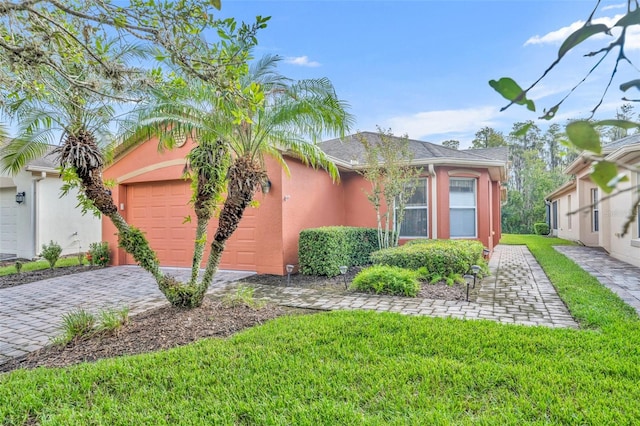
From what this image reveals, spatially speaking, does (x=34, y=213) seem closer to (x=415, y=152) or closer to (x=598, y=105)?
(x=415, y=152)

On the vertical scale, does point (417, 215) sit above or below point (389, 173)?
below

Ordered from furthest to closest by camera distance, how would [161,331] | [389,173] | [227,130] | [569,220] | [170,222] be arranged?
[569,220] → [170,222] → [389,173] → [227,130] → [161,331]

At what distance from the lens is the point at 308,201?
10180mm

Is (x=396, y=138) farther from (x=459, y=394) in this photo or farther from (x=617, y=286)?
(x=459, y=394)

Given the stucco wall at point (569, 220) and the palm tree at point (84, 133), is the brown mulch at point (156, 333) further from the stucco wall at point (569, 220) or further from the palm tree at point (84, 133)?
the stucco wall at point (569, 220)

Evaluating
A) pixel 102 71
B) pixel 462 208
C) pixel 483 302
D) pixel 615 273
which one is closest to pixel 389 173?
pixel 462 208

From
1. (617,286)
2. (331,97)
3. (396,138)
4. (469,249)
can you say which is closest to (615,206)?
(617,286)

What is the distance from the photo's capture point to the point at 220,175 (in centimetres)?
544

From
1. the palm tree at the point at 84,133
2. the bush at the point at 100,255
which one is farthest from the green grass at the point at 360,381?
the bush at the point at 100,255

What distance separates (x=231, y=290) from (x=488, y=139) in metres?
38.0

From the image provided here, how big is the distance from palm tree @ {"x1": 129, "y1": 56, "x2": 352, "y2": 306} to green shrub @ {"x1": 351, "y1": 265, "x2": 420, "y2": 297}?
283cm

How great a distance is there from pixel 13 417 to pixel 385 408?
2.89 meters

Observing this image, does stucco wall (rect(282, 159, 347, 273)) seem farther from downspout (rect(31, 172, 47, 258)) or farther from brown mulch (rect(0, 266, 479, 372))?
downspout (rect(31, 172, 47, 258))

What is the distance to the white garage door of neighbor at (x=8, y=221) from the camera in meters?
14.2
